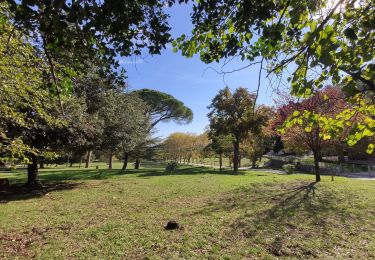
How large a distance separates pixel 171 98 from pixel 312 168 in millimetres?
25301

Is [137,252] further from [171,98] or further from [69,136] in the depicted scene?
[171,98]

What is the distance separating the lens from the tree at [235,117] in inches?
1009

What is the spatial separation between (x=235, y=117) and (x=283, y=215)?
62.5 feet

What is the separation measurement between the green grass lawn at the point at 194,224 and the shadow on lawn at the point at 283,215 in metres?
0.02

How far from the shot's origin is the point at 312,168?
2778 centimetres

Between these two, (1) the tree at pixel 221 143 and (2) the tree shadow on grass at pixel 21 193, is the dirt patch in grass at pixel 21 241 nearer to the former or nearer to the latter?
(2) the tree shadow on grass at pixel 21 193

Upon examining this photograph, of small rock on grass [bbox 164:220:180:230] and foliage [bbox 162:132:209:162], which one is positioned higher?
foliage [bbox 162:132:209:162]

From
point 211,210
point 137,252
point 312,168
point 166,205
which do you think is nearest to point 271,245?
point 137,252

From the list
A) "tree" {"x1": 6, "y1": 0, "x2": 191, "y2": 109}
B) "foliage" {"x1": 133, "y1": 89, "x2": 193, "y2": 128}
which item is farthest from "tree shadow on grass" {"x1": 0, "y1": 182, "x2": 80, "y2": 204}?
"foliage" {"x1": 133, "y1": 89, "x2": 193, "y2": 128}

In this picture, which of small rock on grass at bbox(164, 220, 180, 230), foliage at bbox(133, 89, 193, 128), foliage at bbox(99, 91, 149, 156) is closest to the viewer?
small rock on grass at bbox(164, 220, 180, 230)

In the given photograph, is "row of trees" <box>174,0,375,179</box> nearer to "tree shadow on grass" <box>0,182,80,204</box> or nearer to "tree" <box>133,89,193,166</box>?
"tree shadow on grass" <box>0,182,80,204</box>

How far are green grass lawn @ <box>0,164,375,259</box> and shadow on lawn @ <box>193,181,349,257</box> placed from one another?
2cm

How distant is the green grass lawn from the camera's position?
5.34 m

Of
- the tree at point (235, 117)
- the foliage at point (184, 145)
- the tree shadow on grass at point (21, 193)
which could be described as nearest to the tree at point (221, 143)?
the tree at point (235, 117)
